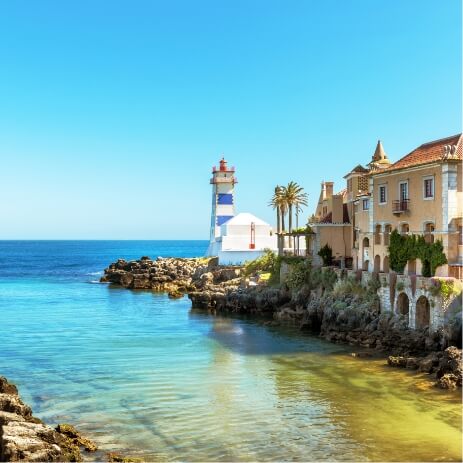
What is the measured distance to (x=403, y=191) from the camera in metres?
36.6

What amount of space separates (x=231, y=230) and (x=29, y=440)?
186 feet

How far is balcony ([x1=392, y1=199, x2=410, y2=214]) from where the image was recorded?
35938 mm

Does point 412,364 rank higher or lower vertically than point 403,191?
lower

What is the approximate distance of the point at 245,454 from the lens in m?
17.5

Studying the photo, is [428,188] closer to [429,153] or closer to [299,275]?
[429,153]

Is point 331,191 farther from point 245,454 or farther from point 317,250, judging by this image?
point 245,454

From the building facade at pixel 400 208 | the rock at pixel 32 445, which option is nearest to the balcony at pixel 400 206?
the building facade at pixel 400 208

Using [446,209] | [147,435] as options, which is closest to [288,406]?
[147,435]

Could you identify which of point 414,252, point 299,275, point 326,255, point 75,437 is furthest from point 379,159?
point 75,437

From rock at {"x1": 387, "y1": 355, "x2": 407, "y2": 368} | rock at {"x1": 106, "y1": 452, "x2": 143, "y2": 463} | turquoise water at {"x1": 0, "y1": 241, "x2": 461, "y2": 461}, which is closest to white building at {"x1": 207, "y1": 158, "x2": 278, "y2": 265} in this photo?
turquoise water at {"x1": 0, "y1": 241, "x2": 461, "y2": 461}

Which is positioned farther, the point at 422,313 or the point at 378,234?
the point at 378,234

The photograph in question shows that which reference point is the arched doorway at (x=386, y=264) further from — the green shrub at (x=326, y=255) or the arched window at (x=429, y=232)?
the green shrub at (x=326, y=255)

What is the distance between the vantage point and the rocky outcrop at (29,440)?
15023 mm

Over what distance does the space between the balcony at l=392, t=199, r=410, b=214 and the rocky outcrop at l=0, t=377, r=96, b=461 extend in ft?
79.8
